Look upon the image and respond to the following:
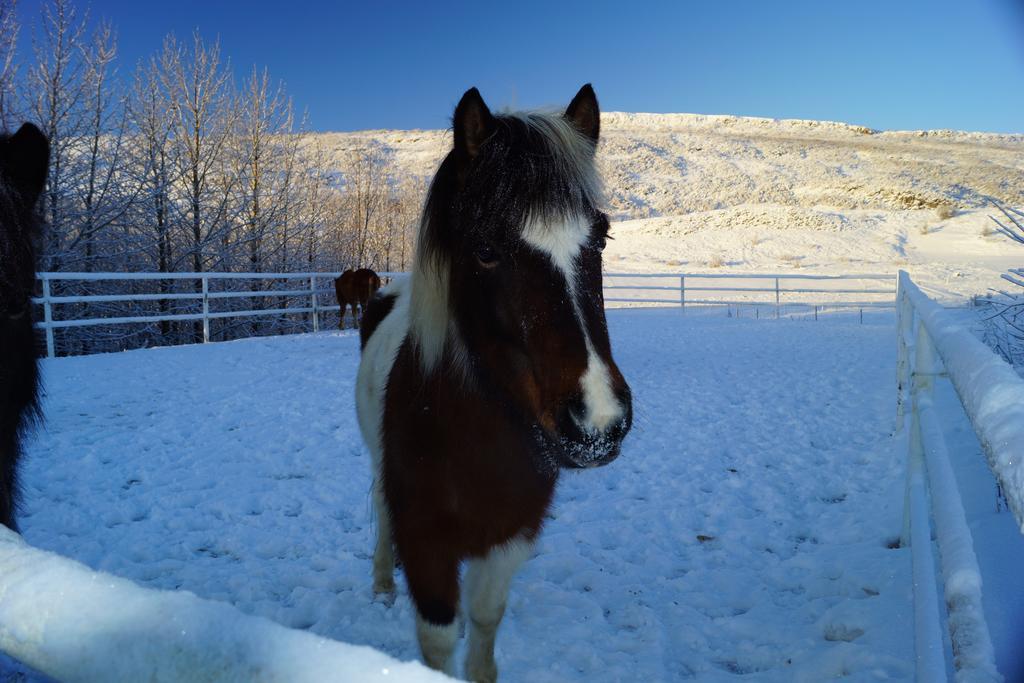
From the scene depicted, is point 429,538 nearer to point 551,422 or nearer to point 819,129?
point 551,422

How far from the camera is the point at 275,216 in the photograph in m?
19.4

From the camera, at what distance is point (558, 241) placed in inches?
62.4

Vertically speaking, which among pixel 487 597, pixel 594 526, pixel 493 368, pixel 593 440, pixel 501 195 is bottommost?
pixel 594 526

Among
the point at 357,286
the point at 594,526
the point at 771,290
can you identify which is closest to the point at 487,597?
the point at 594,526


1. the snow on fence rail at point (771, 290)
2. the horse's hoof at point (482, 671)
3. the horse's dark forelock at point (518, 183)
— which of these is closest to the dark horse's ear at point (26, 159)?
the horse's dark forelock at point (518, 183)

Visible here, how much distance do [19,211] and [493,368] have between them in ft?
5.87

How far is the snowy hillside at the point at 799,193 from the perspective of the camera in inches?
1117

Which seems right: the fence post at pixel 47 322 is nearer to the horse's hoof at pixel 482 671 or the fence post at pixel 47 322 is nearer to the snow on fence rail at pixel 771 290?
the horse's hoof at pixel 482 671

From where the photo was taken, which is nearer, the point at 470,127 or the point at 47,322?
the point at 470,127

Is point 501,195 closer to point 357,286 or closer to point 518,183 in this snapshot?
point 518,183

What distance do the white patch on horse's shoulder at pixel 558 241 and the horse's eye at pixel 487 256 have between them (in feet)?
0.37

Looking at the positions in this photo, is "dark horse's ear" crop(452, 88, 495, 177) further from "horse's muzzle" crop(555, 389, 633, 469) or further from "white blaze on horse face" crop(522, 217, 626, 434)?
"horse's muzzle" crop(555, 389, 633, 469)

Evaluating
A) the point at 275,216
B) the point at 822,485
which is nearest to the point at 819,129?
the point at 275,216

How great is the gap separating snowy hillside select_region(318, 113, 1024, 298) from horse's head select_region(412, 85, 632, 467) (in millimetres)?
335
